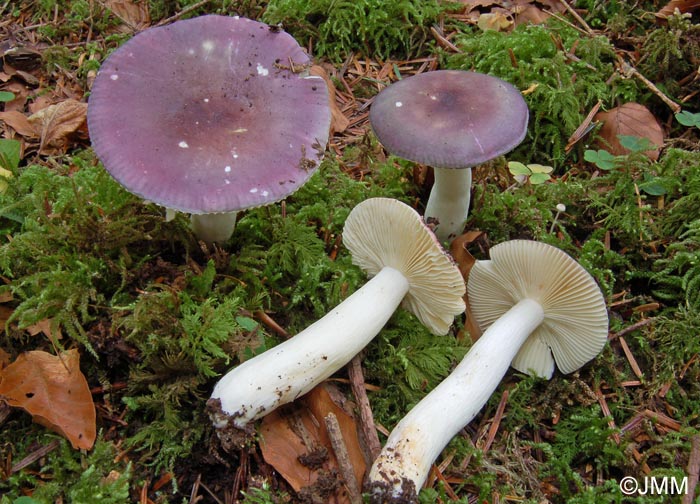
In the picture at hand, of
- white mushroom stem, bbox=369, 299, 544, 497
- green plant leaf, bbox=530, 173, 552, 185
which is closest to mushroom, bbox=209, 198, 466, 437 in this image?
white mushroom stem, bbox=369, 299, 544, 497

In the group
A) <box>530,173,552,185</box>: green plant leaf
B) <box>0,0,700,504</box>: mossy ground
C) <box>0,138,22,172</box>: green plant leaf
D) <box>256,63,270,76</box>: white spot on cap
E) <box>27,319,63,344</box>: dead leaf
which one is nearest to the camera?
<box>0,0,700,504</box>: mossy ground

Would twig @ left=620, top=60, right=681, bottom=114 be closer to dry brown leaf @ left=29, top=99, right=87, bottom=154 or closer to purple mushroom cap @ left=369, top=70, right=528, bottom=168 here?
purple mushroom cap @ left=369, top=70, right=528, bottom=168

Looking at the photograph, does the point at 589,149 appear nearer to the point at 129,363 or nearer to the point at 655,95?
the point at 655,95

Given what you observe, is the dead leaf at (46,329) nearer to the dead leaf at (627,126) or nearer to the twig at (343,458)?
the twig at (343,458)

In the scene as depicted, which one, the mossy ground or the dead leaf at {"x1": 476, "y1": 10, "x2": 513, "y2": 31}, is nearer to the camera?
the mossy ground

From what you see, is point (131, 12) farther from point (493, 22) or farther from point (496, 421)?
point (496, 421)
